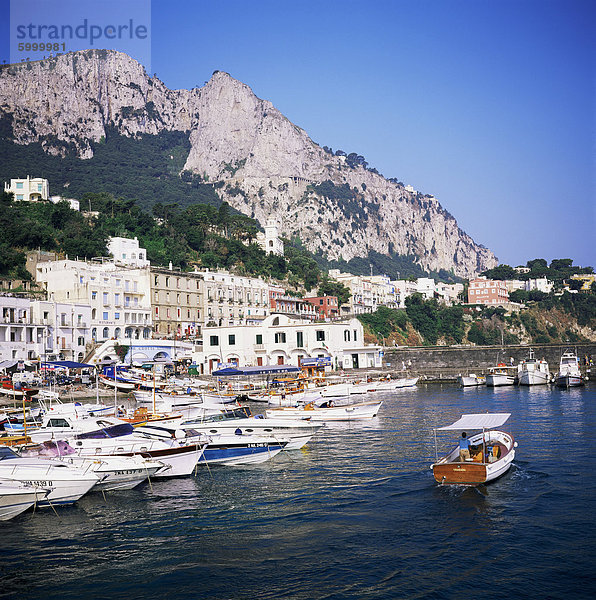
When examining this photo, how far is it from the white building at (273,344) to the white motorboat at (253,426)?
48179mm

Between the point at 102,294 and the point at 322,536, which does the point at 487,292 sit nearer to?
the point at 102,294

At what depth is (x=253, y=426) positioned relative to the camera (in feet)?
121

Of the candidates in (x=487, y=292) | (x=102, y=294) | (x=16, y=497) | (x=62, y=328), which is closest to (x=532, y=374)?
(x=102, y=294)

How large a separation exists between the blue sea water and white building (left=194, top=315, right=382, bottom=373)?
54035 mm

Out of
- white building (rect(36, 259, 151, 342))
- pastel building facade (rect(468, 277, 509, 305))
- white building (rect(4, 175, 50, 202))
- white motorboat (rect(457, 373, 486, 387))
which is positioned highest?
white building (rect(4, 175, 50, 202))

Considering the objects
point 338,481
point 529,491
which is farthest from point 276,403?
point 529,491

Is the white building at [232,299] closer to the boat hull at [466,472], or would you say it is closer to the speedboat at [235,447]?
the speedboat at [235,447]

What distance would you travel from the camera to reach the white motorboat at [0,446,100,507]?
24327 millimetres

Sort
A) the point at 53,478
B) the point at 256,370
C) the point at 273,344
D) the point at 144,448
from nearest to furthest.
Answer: the point at 53,478
the point at 144,448
the point at 256,370
the point at 273,344

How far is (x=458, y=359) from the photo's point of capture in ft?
326

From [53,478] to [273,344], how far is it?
6360 centimetres

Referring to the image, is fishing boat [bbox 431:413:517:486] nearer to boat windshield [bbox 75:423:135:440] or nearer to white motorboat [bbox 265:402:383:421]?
boat windshield [bbox 75:423:135:440]

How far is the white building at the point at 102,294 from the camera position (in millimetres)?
85438

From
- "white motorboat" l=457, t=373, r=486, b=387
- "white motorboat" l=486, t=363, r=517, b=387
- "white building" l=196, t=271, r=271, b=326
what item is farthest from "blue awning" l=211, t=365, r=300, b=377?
"white motorboat" l=486, t=363, r=517, b=387
